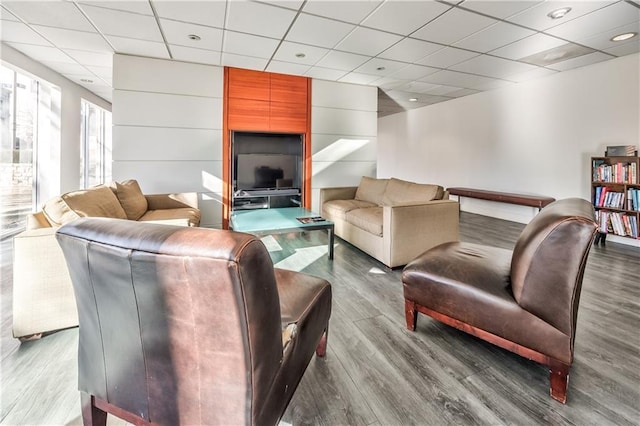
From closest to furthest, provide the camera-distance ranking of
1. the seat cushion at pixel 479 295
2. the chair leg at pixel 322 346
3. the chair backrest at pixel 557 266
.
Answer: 1. the chair backrest at pixel 557 266
2. the seat cushion at pixel 479 295
3. the chair leg at pixel 322 346

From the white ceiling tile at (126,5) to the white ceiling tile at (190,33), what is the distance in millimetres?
252

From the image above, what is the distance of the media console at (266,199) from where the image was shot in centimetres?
507

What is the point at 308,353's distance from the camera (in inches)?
53.6

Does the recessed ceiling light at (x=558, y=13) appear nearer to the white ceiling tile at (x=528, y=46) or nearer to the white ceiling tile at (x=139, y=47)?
the white ceiling tile at (x=528, y=46)

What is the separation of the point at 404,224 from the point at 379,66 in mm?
2766

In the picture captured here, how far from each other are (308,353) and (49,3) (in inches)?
154

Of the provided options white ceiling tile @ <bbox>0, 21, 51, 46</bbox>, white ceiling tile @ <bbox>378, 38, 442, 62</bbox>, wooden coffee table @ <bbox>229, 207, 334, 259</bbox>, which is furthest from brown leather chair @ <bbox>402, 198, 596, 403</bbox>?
white ceiling tile @ <bbox>0, 21, 51, 46</bbox>

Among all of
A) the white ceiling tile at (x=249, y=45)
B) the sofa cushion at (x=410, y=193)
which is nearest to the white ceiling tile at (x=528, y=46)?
the sofa cushion at (x=410, y=193)

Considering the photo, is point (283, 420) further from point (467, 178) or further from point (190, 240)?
point (467, 178)

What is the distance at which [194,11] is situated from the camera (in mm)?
3000

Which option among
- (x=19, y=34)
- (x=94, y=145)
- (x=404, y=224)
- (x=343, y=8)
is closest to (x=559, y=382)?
(x=404, y=224)

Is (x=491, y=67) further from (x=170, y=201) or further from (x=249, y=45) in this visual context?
(x=170, y=201)

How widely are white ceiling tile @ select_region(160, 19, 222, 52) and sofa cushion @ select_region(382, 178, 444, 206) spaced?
2849mm

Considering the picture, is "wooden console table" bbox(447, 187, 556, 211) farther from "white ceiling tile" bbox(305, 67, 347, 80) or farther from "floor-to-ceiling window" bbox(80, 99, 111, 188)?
"floor-to-ceiling window" bbox(80, 99, 111, 188)
